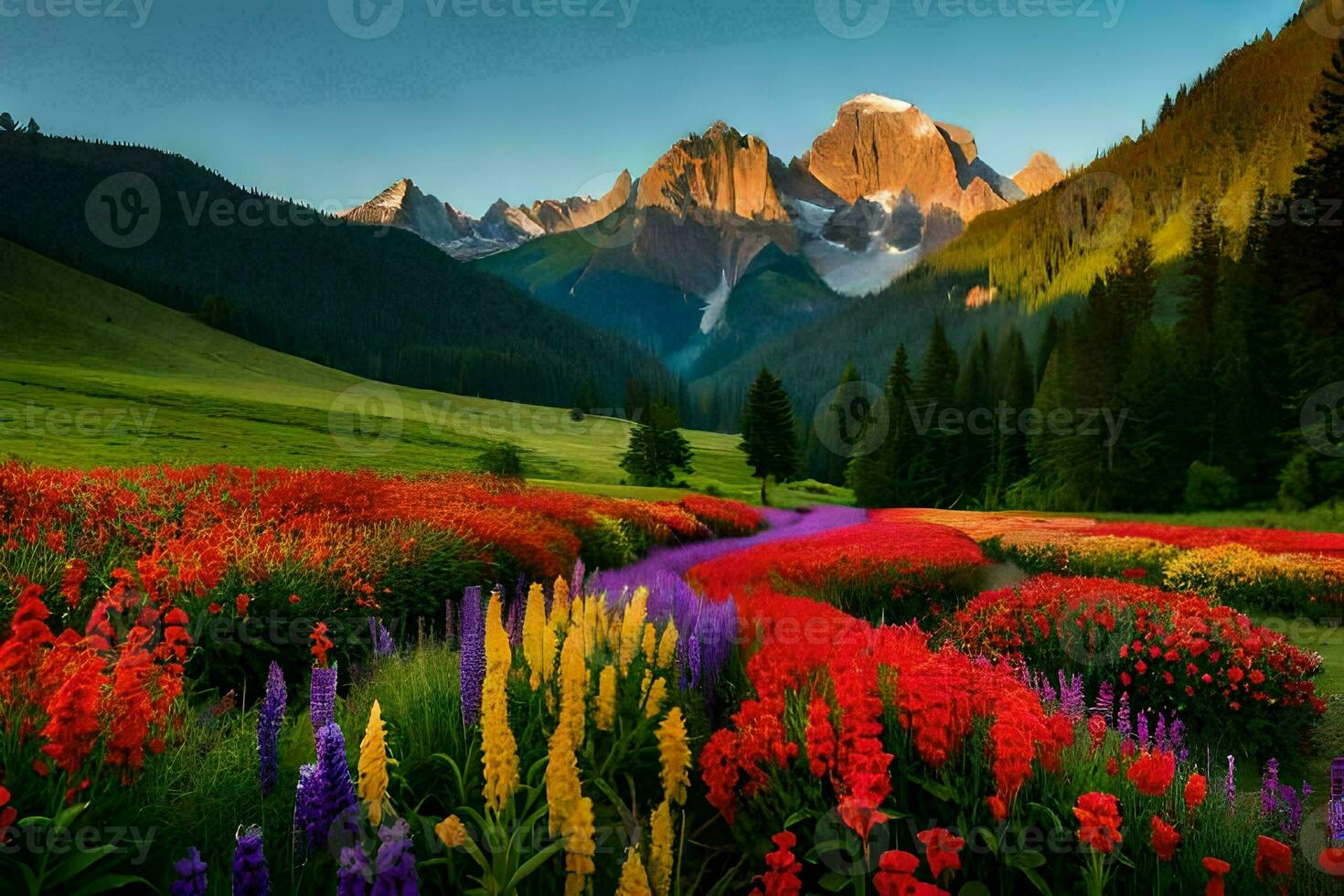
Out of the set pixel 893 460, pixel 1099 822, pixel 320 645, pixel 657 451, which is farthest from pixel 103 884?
pixel 893 460

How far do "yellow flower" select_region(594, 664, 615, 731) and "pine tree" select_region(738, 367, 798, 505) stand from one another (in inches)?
769

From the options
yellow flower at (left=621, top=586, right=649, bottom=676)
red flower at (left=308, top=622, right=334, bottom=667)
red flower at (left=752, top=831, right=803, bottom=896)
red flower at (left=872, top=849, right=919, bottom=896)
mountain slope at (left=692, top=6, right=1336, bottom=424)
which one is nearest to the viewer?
red flower at (left=872, top=849, right=919, bottom=896)

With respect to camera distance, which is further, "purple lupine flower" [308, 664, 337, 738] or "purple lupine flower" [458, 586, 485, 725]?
"purple lupine flower" [458, 586, 485, 725]

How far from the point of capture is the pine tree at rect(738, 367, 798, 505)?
23.5 m

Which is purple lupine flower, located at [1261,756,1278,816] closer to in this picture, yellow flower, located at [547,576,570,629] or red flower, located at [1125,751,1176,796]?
red flower, located at [1125,751,1176,796]

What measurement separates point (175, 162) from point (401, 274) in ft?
233

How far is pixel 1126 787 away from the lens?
10.7 ft

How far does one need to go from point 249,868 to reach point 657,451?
1628cm

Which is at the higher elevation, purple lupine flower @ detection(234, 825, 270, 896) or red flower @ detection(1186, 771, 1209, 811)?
purple lupine flower @ detection(234, 825, 270, 896)

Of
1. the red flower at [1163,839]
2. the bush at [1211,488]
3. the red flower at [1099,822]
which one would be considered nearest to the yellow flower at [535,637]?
the red flower at [1099,822]

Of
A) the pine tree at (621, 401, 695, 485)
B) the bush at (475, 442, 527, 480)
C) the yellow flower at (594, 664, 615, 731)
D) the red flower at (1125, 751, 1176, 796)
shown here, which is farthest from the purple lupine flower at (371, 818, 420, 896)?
the pine tree at (621, 401, 695, 485)

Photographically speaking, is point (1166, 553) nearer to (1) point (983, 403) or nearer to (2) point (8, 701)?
(2) point (8, 701)

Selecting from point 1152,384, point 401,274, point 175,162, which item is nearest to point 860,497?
point 1152,384

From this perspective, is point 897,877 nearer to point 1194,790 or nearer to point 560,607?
point 1194,790
